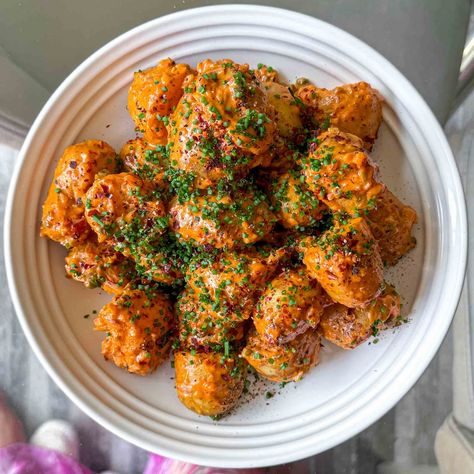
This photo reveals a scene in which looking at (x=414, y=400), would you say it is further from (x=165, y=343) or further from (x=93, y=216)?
(x=93, y=216)

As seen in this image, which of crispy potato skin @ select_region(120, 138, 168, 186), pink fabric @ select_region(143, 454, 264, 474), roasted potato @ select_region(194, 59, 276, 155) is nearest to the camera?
roasted potato @ select_region(194, 59, 276, 155)

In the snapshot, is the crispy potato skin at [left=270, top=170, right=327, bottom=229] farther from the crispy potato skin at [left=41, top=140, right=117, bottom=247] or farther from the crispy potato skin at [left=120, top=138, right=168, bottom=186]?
the crispy potato skin at [left=41, top=140, right=117, bottom=247]

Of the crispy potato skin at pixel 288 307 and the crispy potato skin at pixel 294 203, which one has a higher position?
the crispy potato skin at pixel 294 203

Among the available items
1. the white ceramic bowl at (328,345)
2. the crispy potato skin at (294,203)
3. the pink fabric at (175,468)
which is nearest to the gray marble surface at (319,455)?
the pink fabric at (175,468)

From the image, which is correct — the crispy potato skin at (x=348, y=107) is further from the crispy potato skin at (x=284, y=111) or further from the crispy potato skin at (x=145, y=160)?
the crispy potato skin at (x=145, y=160)

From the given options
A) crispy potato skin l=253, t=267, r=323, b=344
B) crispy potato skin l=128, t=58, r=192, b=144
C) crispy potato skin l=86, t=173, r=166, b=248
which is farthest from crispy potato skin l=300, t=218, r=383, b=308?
crispy potato skin l=128, t=58, r=192, b=144

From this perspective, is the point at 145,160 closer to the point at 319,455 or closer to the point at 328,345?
the point at 328,345
